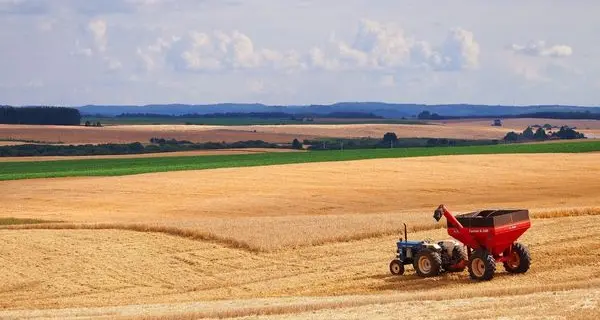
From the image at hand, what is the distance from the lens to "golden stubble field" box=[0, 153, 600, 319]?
76.6 feet

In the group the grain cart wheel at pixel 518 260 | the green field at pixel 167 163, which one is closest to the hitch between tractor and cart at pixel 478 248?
the grain cart wheel at pixel 518 260

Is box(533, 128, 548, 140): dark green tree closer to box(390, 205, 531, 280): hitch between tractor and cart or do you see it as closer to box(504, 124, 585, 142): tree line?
box(504, 124, 585, 142): tree line

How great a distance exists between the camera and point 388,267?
30.3 m

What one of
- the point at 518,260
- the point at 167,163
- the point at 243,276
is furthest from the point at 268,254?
the point at 167,163

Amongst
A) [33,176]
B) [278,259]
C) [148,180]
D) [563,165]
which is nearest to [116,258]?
[278,259]

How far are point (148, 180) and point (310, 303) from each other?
44655 millimetres

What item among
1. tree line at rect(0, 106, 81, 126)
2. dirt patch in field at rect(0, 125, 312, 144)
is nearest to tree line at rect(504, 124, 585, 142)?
dirt patch in field at rect(0, 125, 312, 144)

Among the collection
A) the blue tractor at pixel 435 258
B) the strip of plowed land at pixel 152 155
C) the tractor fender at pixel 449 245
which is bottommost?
the strip of plowed land at pixel 152 155

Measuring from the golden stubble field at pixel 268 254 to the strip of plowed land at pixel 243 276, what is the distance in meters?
0.05

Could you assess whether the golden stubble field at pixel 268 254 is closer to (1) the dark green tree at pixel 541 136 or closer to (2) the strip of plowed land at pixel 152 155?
(2) the strip of plowed land at pixel 152 155

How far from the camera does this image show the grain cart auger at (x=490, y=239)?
2733 cm

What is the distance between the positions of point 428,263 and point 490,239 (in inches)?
74.0

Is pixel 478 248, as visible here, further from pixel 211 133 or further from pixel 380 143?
pixel 211 133

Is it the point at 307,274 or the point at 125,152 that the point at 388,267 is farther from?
the point at 125,152
